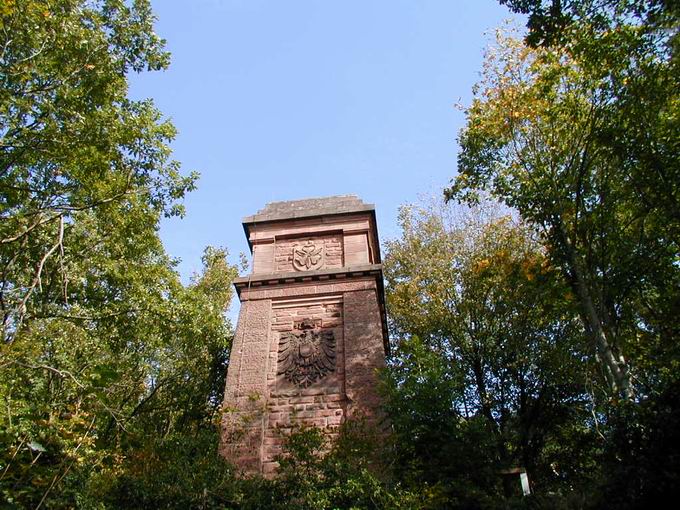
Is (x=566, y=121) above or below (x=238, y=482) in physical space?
above

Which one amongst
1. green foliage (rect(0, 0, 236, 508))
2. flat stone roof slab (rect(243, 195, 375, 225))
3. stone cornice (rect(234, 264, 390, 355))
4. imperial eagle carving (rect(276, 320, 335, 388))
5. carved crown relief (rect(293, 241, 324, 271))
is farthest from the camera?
flat stone roof slab (rect(243, 195, 375, 225))

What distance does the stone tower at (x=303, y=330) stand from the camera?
1049 cm

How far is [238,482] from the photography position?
876 centimetres

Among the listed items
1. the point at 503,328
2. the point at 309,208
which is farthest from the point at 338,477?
the point at 503,328

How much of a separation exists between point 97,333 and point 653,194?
13.6m

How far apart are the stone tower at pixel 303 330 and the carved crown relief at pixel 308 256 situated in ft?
0.09

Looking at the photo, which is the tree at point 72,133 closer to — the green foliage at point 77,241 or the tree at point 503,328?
the green foliage at point 77,241

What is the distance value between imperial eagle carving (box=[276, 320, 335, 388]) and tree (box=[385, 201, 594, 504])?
8.26ft

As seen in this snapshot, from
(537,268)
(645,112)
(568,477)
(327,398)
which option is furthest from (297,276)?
(568,477)

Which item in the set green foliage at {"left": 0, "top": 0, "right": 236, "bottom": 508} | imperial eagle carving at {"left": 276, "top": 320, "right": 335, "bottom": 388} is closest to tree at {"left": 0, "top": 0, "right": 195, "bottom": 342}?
green foliage at {"left": 0, "top": 0, "right": 236, "bottom": 508}

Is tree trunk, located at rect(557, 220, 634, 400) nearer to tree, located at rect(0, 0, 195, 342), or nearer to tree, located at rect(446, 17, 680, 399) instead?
tree, located at rect(446, 17, 680, 399)

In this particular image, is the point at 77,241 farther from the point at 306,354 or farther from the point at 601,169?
the point at 601,169

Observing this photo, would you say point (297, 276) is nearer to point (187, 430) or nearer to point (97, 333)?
point (97, 333)

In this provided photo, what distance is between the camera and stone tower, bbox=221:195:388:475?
10.5 meters
